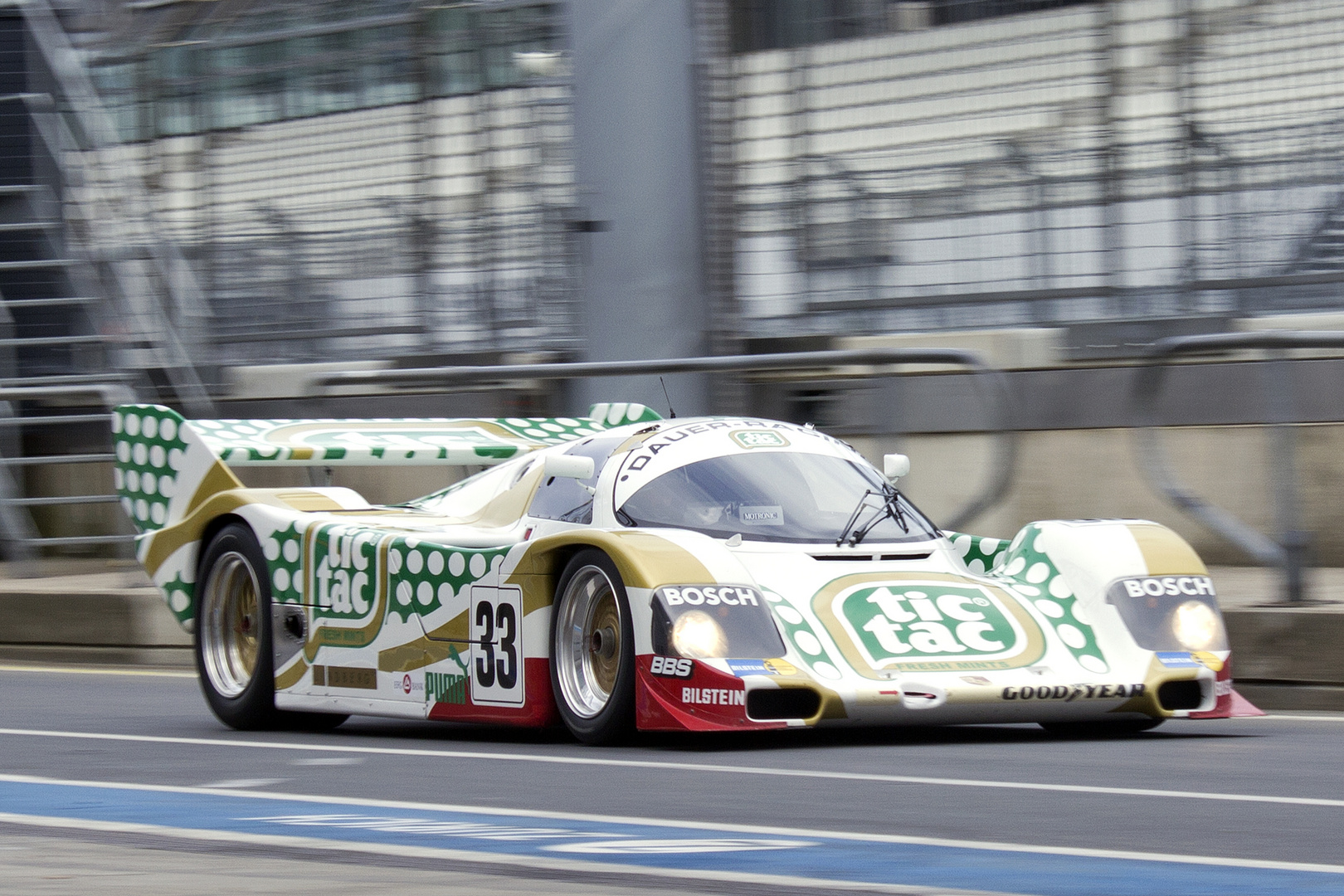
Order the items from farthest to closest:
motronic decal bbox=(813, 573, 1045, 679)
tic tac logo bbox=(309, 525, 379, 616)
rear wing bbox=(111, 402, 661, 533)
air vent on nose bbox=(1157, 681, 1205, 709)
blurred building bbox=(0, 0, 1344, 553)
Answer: blurred building bbox=(0, 0, 1344, 553) < rear wing bbox=(111, 402, 661, 533) < tic tac logo bbox=(309, 525, 379, 616) < air vent on nose bbox=(1157, 681, 1205, 709) < motronic decal bbox=(813, 573, 1045, 679)

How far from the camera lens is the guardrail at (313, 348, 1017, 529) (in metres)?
10.2

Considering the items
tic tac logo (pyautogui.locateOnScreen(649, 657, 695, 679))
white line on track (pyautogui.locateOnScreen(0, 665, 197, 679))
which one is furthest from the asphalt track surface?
white line on track (pyautogui.locateOnScreen(0, 665, 197, 679))

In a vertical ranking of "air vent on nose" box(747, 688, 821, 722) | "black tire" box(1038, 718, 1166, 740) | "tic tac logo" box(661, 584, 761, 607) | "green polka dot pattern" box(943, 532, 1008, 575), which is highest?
"tic tac logo" box(661, 584, 761, 607)

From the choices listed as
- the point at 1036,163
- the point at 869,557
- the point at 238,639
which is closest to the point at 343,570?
the point at 238,639

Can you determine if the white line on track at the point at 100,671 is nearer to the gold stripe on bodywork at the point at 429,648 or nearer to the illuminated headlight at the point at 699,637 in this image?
the gold stripe on bodywork at the point at 429,648

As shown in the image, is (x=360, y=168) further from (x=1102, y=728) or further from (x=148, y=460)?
(x=1102, y=728)

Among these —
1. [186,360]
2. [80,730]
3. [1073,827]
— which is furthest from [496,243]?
[1073,827]

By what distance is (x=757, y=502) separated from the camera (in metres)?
7.96

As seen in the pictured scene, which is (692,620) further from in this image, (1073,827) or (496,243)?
(496,243)

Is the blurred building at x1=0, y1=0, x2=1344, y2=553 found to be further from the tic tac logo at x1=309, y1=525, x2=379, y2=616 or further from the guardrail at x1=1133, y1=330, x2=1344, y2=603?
the tic tac logo at x1=309, y1=525, x2=379, y2=616

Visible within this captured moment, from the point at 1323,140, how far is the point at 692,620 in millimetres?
5683

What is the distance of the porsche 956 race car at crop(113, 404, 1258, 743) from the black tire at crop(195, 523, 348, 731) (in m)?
0.01

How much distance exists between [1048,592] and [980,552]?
58 cm

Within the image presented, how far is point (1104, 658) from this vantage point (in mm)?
7531
